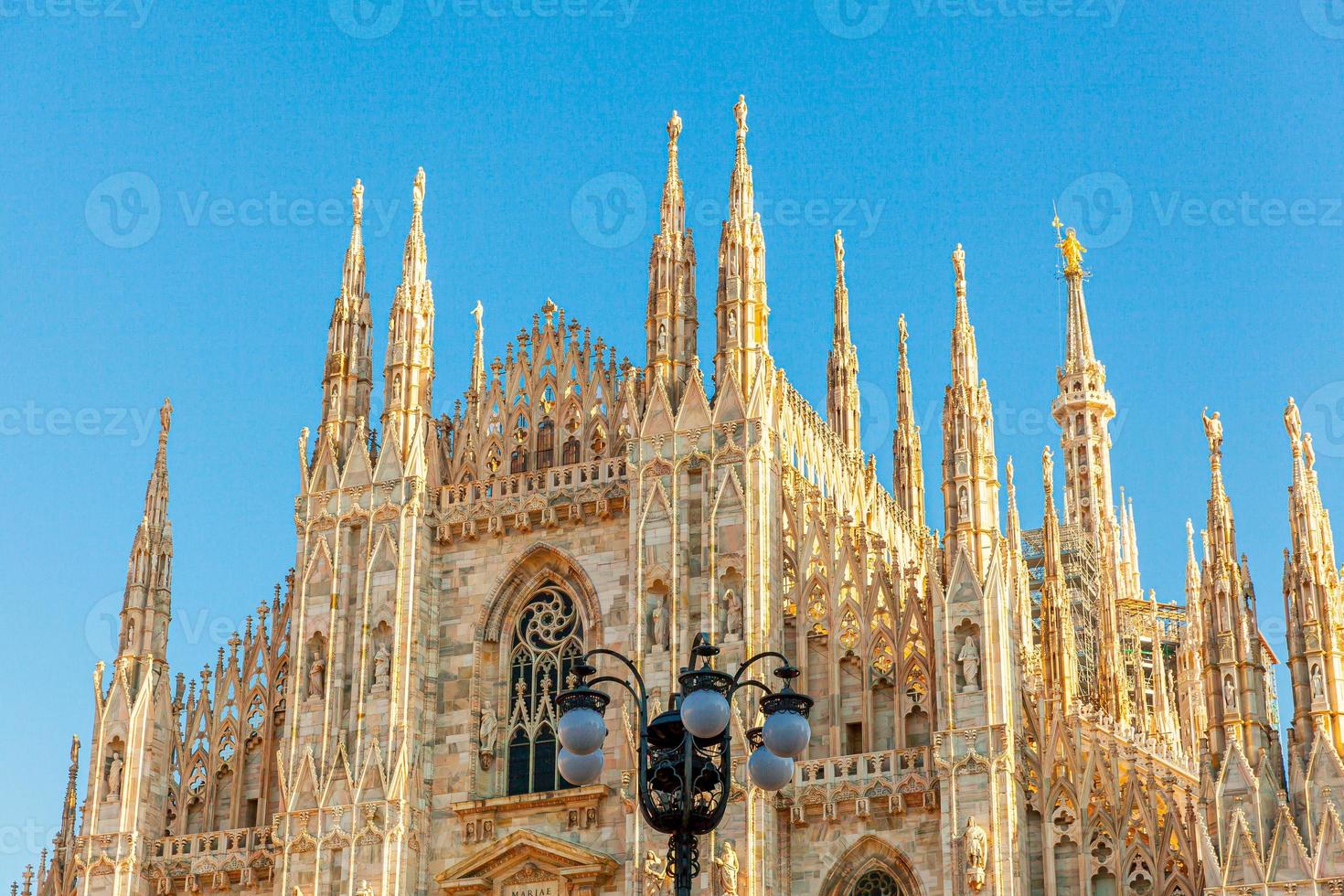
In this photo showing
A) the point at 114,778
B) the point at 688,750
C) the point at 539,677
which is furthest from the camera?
the point at 114,778

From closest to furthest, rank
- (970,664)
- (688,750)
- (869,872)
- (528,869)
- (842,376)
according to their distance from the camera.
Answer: (688,750)
(970,664)
(869,872)
(528,869)
(842,376)

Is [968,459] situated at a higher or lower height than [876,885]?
higher

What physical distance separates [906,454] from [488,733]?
587 inches

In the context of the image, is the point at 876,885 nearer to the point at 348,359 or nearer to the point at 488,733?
the point at 488,733

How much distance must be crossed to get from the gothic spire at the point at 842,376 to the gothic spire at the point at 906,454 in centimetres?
115

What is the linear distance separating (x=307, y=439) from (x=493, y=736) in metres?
7.32

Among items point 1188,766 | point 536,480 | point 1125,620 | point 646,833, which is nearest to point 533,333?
point 536,480

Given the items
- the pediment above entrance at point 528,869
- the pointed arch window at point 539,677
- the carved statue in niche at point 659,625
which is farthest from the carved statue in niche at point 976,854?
the pointed arch window at point 539,677

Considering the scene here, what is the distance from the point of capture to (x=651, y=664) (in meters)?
34.3

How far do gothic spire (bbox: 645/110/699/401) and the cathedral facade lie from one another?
0.07 metres

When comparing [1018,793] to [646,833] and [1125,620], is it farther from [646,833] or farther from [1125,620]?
[1125,620]

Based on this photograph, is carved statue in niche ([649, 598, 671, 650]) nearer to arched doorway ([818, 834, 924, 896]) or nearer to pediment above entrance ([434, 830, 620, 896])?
pediment above entrance ([434, 830, 620, 896])

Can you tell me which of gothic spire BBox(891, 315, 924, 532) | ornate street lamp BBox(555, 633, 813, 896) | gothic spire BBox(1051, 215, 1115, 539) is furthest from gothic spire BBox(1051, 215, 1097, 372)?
ornate street lamp BBox(555, 633, 813, 896)

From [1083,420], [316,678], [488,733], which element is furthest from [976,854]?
[1083,420]
